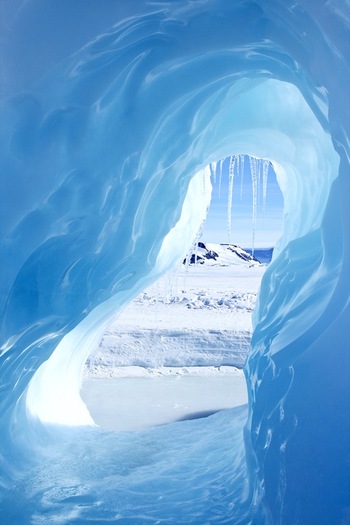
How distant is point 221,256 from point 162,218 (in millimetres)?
29361

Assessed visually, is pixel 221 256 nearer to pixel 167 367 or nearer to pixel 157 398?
pixel 167 367

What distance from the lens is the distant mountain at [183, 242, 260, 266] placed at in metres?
32.0

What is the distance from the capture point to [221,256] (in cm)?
3372

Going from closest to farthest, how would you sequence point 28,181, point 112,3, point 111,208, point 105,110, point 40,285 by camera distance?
point 112,3, point 28,181, point 105,110, point 40,285, point 111,208

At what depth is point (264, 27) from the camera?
9.60 feet

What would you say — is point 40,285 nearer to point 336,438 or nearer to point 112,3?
point 112,3

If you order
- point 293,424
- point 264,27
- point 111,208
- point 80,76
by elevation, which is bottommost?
point 293,424

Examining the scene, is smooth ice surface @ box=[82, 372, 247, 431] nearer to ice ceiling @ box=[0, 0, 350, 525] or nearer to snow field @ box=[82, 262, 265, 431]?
snow field @ box=[82, 262, 265, 431]

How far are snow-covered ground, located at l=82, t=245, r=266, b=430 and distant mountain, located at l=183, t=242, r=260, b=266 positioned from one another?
18.7 m

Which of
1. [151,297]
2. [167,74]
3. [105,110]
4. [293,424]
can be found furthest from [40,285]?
[151,297]

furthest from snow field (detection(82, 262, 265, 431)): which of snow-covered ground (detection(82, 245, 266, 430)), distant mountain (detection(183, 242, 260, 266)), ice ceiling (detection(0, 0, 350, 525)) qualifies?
distant mountain (detection(183, 242, 260, 266))

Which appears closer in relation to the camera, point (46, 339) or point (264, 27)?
point (264, 27)

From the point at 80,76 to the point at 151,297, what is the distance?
14.1 meters

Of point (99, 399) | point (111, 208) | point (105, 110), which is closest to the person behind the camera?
point (105, 110)
